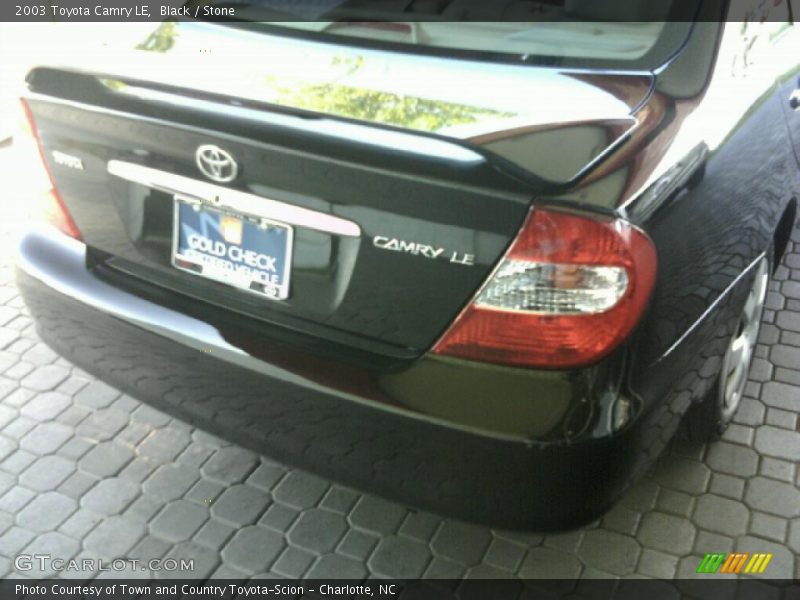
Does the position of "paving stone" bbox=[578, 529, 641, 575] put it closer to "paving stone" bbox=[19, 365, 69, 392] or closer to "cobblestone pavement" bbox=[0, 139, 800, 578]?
"cobblestone pavement" bbox=[0, 139, 800, 578]

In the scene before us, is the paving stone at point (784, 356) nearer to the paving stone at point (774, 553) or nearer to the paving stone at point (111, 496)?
the paving stone at point (774, 553)

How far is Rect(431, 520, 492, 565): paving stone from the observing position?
7.43 ft

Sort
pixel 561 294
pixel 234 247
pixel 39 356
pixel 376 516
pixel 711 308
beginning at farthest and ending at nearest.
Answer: pixel 39 356 → pixel 376 516 → pixel 711 308 → pixel 234 247 → pixel 561 294

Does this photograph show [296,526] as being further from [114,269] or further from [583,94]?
[583,94]

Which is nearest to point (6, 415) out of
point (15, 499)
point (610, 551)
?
point (15, 499)

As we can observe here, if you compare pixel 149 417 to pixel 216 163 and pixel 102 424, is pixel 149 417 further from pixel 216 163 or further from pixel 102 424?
pixel 216 163

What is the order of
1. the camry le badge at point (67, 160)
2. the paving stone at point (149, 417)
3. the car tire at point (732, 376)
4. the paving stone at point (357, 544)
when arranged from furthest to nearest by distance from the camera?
the paving stone at point (149, 417), the car tire at point (732, 376), the paving stone at point (357, 544), the camry le badge at point (67, 160)

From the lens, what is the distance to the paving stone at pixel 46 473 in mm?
2537

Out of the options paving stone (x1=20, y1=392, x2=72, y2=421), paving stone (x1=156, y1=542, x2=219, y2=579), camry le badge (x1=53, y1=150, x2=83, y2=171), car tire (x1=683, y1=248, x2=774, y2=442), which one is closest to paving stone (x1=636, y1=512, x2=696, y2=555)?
car tire (x1=683, y1=248, x2=774, y2=442)

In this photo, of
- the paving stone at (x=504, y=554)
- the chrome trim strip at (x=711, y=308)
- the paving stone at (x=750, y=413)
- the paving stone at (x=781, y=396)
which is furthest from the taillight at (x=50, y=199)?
the paving stone at (x=781, y=396)

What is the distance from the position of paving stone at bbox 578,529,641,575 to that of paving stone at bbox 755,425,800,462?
62 cm

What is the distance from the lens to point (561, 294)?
5.21ft

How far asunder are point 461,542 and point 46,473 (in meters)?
1.29

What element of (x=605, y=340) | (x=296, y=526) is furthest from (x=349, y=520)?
(x=605, y=340)
